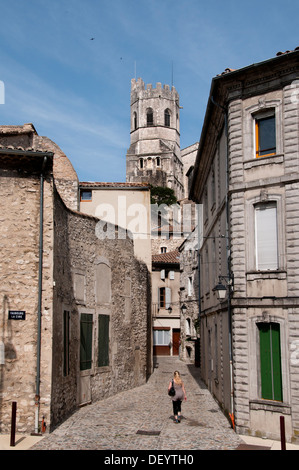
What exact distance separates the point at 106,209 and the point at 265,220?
14.2 m

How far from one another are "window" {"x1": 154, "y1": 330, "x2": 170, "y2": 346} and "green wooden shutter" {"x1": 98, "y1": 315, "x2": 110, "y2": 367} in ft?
77.2

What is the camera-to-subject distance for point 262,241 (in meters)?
12.9

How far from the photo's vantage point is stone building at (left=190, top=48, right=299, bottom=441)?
12102mm

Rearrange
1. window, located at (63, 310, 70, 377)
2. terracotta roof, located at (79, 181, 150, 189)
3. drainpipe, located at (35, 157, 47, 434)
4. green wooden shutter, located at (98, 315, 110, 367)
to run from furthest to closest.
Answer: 1. terracotta roof, located at (79, 181, 150, 189)
2. green wooden shutter, located at (98, 315, 110, 367)
3. window, located at (63, 310, 70, 377)
4. drainpipe, located at (35, 157, 47, 434)

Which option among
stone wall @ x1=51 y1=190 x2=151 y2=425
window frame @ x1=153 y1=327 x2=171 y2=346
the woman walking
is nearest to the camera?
the woman walking

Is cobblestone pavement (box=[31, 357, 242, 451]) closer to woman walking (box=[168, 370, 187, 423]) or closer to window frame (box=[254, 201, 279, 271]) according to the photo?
woman walking (box=[168, 370, 187, 423])

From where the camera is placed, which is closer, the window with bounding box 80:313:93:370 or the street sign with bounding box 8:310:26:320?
the street sign with bounding box 8:310:26:320

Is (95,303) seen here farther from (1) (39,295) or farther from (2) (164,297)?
(2) (164,297)

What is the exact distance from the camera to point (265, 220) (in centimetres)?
1294

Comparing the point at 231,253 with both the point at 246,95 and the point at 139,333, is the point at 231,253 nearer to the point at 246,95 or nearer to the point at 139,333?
the point at 246,95

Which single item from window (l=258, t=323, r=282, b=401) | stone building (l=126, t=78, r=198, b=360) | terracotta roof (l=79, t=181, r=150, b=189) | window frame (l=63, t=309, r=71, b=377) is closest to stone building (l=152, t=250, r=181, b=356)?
terracotta roof (l=79, t=181, r=150, b=189)

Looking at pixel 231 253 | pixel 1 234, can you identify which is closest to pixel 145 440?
pixel 231 253

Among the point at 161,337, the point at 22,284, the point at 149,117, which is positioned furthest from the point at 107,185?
the point at 149,117

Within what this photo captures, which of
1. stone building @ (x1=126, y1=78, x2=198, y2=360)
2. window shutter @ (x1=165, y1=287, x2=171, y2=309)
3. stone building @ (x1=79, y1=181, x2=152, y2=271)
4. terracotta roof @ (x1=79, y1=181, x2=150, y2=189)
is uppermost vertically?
stone building @ (x1=126, y1=78, x2=198, y2=360)
